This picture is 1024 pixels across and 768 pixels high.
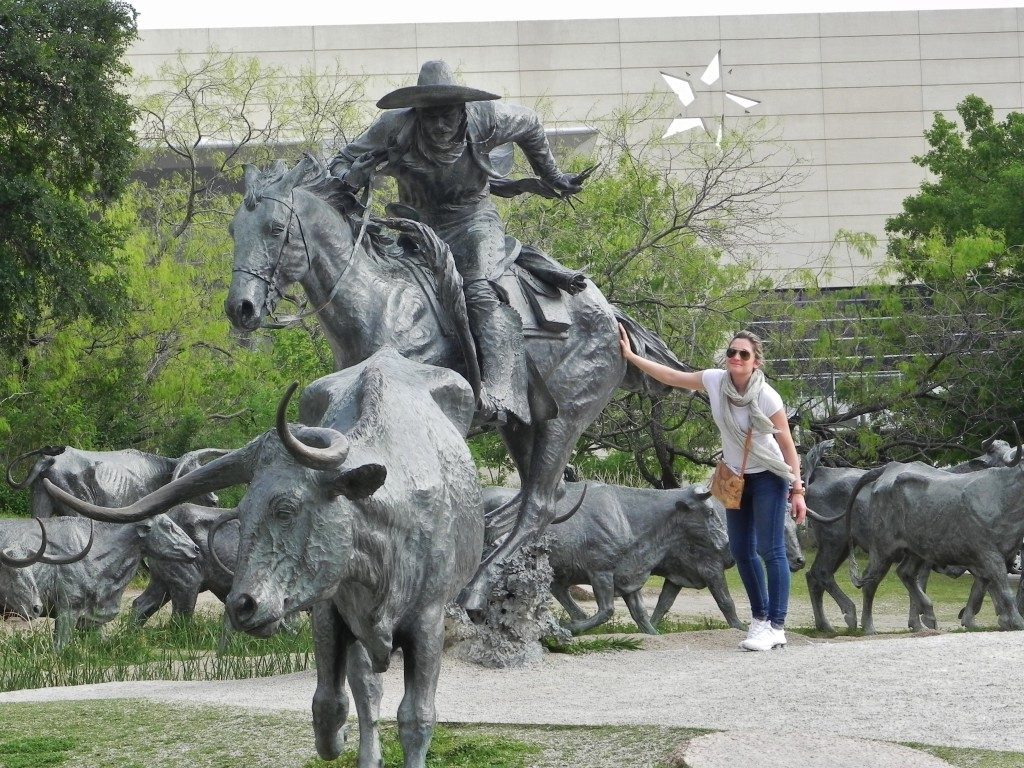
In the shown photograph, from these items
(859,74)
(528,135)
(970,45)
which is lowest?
(528,135)

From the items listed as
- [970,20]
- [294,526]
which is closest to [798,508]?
[294,526]

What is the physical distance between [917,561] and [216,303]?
1182cm

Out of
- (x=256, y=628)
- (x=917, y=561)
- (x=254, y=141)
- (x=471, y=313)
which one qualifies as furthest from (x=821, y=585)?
(x=254, y=141)

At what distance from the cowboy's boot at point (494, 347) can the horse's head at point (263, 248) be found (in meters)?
0.99

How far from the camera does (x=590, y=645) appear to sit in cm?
1011

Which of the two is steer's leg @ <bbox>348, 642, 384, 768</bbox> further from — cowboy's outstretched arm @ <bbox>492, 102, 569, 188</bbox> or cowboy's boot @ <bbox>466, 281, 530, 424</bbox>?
cowboy's outstretched arm @ <bbox>492, 102, 569, 188</bbox>

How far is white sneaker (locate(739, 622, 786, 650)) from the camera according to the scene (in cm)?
853

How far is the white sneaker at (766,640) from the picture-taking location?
8531 millimetres

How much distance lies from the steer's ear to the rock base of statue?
4.82 m

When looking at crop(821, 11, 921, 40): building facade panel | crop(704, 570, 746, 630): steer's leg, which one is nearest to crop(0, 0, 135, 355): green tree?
crop(704, 570, 746, 630): steer's leg

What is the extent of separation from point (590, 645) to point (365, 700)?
15.6ft

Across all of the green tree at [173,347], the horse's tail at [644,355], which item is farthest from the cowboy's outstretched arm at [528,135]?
the green tree at [173,347]

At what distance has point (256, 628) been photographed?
14.3 ft

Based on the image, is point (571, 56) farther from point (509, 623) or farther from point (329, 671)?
point (329, 671)
